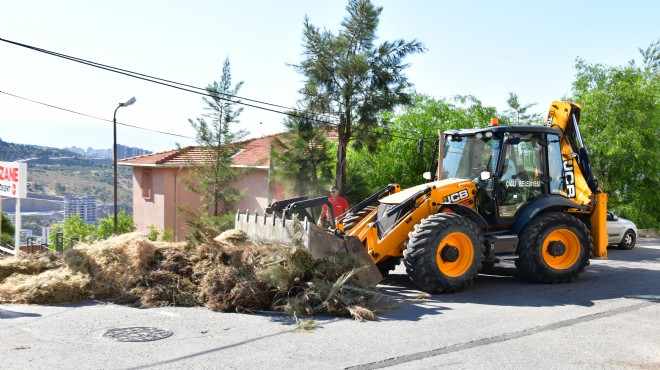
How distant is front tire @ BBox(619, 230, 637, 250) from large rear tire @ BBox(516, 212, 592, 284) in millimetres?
6917

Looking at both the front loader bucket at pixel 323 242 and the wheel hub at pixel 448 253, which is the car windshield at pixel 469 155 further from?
the front loader bucket at pixel 323 242

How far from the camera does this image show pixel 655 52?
1603 inches

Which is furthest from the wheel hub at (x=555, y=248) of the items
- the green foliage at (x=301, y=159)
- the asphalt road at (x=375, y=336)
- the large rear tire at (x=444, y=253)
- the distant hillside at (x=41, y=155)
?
the distant hillside at (x=41, y=155)

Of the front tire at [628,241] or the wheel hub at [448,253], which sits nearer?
the wheel hub at [448,253]

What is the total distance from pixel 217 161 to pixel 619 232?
12833 millimetres

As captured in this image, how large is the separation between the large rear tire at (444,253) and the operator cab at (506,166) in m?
1.13

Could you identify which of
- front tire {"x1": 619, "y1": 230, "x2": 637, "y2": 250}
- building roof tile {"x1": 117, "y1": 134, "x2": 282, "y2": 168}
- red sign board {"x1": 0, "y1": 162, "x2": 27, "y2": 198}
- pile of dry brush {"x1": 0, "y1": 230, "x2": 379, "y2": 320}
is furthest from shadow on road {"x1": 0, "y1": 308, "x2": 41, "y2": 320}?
front tire {"x1": 619, "y1": 230, "x2": 637, "y2": 250}

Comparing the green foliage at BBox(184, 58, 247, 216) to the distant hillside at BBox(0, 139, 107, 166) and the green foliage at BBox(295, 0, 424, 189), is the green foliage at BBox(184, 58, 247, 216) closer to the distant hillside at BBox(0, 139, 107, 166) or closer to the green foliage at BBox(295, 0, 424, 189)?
the green foliage at BBox(295, 0, 424, 189)

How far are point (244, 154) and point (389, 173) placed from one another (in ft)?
33.6

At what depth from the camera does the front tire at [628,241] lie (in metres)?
16.8


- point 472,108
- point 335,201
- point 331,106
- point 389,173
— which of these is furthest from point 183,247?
point 472,108

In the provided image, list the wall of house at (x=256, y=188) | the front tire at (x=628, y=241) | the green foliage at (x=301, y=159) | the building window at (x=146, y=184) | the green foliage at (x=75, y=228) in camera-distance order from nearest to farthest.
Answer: the front tire at (x=628, y=241) < the green foliage at (x=301, y=159) < the wall of house at (x=256, y=188) < the building window at (x=146, y=184) < the green foliage at (x=75, y=228)

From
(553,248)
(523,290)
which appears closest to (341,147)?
(553,248)

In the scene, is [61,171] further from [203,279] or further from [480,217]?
[480,217]
